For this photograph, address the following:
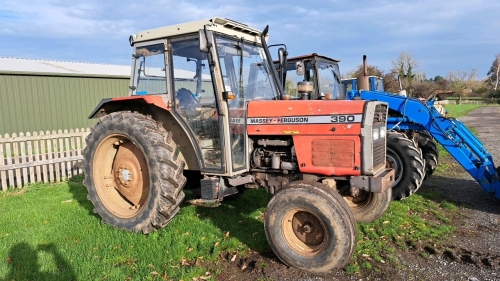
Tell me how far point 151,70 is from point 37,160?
4.46 meters

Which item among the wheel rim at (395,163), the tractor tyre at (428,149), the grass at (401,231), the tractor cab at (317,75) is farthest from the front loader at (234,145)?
the tractor cab at (317,75)

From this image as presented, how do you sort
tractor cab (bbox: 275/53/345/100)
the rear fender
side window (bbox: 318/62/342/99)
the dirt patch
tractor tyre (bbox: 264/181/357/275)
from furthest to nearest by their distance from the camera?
side window (bbox: 318/62/342/99) < tractor cab (bbox: 275/53/345/100) < the rear fender < the dirt patch < tractor tyre (bbox: 264/181/357/275)

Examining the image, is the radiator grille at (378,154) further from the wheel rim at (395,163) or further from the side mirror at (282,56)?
the wheel rim at (395,163)

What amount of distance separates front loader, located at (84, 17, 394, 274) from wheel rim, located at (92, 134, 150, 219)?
0.5 inches

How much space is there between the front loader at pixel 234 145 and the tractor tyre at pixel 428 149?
2.30 m

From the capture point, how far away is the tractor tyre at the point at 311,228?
11.0ft

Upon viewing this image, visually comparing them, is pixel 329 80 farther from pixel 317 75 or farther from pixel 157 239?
pixel 157 239

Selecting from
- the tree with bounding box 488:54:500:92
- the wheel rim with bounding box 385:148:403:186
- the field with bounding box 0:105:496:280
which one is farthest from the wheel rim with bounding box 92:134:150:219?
the tree with bounding box 488:54:500:92

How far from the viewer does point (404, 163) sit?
228 inches

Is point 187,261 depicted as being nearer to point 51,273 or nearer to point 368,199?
point 51,273

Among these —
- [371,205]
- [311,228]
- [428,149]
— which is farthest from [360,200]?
[428,149]

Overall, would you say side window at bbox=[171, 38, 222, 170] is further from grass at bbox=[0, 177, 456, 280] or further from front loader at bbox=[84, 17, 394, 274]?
grass at bbox=[0, 177, 456, 280]

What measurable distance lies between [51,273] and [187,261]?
132 centimetres

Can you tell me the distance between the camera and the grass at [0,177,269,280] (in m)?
3.63
